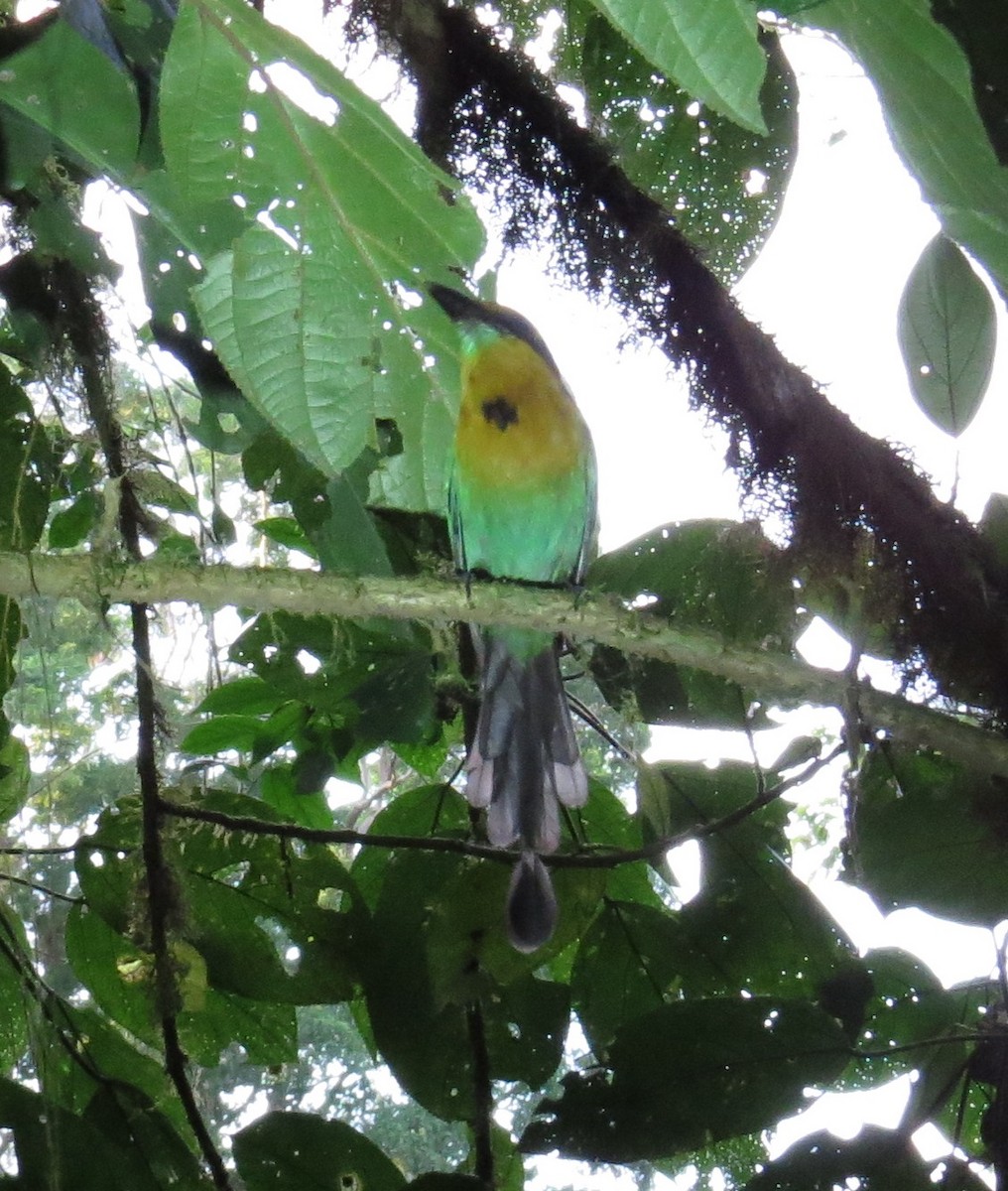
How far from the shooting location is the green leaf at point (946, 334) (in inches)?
64.7

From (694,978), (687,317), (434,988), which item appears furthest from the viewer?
(687,317)

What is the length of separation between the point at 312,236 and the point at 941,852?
1.33m

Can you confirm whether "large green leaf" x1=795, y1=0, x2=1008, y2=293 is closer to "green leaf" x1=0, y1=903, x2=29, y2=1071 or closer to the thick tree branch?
the thick tree branch

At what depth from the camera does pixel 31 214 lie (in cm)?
175

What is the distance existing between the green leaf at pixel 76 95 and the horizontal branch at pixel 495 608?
1.54 ft

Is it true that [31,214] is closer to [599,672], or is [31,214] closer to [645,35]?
[599,672]

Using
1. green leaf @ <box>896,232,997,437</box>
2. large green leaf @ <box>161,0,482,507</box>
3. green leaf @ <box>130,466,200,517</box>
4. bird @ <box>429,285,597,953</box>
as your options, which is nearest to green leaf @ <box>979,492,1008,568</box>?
green leaf @ <box>896,232,997,437</box>

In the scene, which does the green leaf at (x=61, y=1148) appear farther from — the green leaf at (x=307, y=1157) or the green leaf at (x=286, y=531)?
the green leaf at (x=286, y=531)

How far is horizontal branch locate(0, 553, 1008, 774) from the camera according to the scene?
4.38 feet

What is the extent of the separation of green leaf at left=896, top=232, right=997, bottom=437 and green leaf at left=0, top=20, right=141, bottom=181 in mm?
1127

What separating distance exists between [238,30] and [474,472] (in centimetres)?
138

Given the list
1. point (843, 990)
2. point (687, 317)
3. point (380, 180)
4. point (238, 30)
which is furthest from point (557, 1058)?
point (238, 30)

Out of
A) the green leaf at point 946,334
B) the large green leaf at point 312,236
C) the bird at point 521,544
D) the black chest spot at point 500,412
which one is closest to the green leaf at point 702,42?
the large green leaf at point 312,236

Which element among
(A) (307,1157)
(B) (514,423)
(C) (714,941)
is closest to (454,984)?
(A) (307,1157)
